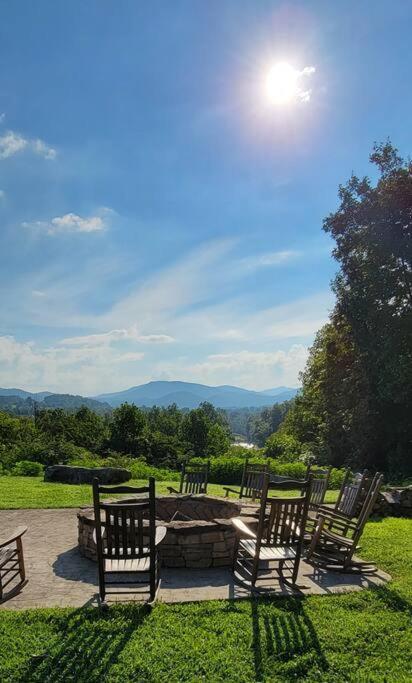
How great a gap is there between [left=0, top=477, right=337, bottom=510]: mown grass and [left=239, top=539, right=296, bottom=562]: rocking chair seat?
5465 millimetres

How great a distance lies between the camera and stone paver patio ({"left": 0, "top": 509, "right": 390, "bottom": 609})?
449cm

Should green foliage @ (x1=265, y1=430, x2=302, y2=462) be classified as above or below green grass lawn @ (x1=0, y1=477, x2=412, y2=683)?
below

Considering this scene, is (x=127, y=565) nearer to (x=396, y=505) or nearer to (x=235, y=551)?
(x=235, y=551)

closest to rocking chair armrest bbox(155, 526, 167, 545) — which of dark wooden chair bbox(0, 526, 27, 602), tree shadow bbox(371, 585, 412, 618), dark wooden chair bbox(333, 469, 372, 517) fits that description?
dark wooden chair bbox(0, 526, 27, 602)

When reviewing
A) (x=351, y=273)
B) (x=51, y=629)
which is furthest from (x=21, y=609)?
(x=351, y=273)

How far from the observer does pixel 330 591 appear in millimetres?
4812

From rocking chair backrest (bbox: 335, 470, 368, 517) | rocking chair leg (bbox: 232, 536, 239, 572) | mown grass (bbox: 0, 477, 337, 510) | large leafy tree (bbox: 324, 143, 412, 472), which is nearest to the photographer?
rocking chair leg (bbox: 232, 536, 239, 572)

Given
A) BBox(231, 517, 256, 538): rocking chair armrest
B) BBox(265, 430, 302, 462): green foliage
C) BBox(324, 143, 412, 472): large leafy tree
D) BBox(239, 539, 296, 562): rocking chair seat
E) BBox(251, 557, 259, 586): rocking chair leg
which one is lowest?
BBox(265, 430, 302, 462): green foliage

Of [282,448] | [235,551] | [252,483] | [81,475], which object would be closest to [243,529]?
[235,551]

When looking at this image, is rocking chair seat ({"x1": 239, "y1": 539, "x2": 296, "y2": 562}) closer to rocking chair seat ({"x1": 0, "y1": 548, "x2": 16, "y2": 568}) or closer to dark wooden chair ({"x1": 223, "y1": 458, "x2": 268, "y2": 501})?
rocking chair seat ({"x1": 0, "y1": 548, "x2": 16, "y2": 568})

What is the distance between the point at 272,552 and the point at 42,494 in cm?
784

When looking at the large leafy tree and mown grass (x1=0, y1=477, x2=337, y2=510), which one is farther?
the large leafy tree

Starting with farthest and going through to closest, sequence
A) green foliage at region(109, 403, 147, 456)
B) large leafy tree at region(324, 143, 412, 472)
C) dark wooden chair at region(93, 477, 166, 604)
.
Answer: green foliage at region(109, 403, 147, 456) < large leafy tree at region(324, 143, 412, 472) < dark wooden chair at region(93, 477, 166, 604)

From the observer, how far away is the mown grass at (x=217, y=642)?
321 cm
